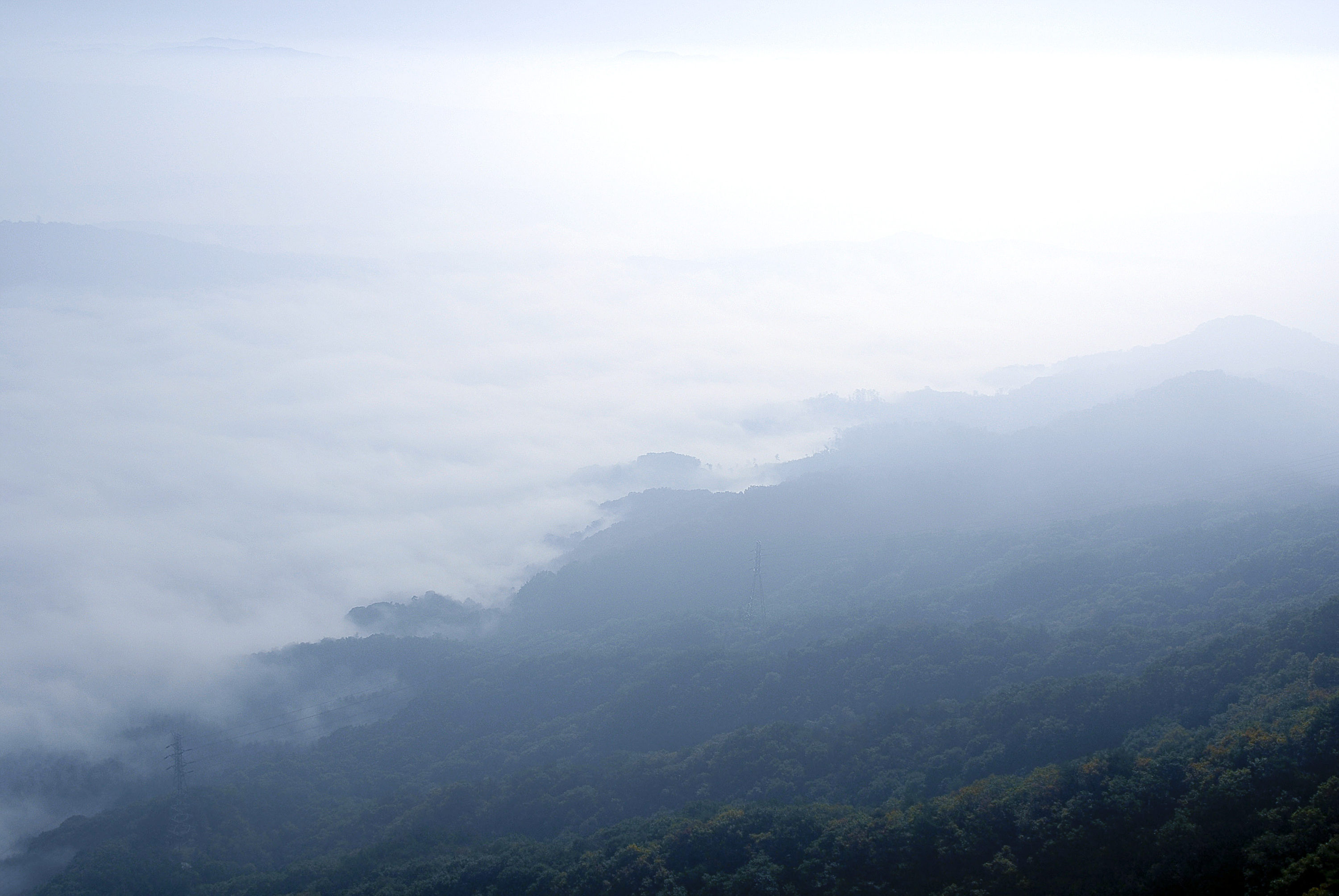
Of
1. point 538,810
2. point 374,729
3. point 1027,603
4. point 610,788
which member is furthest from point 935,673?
point 374,729

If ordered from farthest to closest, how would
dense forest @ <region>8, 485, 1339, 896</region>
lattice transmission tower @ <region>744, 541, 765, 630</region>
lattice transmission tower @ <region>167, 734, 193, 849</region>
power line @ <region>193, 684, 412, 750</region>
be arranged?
power line @ <region>193, 684, 412, 750</region>, lattice transmission tower @ <region>744, 541, 765, 630</region>, lattice transmission tower @ <region>167, 734, 193, 849</region>, dense forest @ <region>8, 485, 1339, 896</region>

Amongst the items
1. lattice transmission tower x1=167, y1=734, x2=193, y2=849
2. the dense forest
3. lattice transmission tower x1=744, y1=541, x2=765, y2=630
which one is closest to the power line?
the dense forest

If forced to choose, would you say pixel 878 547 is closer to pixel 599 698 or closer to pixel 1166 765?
pixel 599 698

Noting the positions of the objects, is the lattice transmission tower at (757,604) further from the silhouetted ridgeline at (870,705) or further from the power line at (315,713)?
the power line at (315,713)

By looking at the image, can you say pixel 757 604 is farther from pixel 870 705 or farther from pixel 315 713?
pixel 315 713

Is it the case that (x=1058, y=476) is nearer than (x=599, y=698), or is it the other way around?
(x=599, y=698)

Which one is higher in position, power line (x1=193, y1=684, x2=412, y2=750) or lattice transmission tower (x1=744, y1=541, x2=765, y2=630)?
lattice transmission tower (x1=744, y1=541, x2=765, y2=630)

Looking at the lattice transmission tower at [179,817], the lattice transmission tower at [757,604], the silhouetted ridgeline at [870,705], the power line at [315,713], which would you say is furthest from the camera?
the power line at [315,713]

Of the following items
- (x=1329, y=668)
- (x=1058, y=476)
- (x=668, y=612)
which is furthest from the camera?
(x=1058, y=476)

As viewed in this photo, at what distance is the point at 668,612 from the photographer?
103812 millimetres

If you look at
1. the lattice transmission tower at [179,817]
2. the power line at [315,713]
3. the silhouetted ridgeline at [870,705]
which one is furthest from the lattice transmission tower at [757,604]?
the lattice transmission tower at [179,817]

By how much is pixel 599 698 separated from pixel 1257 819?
197 ft

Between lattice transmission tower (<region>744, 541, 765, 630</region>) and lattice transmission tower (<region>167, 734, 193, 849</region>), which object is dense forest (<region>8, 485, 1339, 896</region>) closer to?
lattice transmission tower (<region>167, 734, 193, 849</region>)

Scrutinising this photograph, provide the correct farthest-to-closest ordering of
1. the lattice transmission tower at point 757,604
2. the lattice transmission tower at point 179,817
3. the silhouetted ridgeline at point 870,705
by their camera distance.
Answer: the lattice transmission tower at point 757,604 < the lattice transmission tower at point 179,817 < the silhouetted ridgeline at point 870,705
